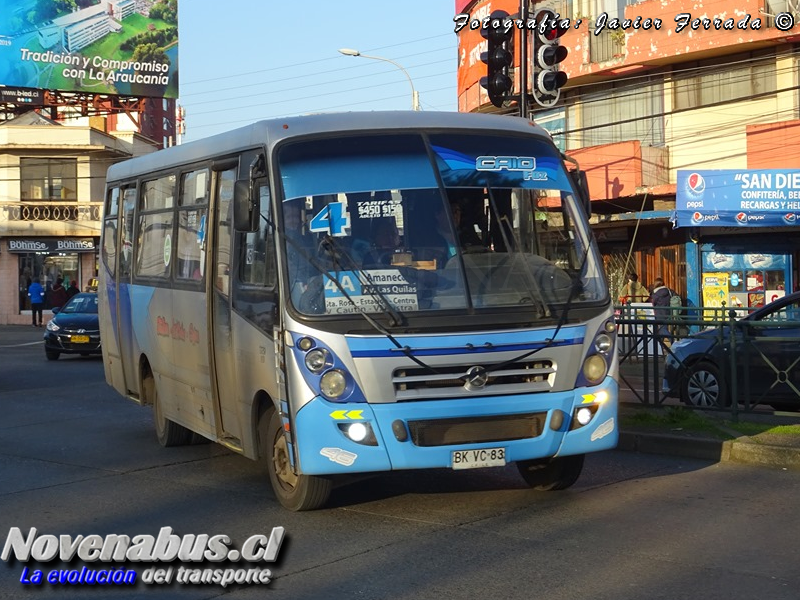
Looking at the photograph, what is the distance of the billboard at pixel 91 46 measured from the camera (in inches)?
1884

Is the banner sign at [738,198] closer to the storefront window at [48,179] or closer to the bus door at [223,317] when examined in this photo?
the bus door at [223,317]

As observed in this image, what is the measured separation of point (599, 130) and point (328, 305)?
22606mm

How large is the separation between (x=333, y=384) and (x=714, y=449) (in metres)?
4.42

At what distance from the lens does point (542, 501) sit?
28.3 feet

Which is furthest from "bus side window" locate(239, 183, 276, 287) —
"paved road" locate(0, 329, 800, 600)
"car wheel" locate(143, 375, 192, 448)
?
"car wheel" locate(143, 375, 192, 448)

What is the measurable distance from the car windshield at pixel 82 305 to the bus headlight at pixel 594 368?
20.1 meters

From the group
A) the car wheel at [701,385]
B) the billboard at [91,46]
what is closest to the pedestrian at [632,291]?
the car wheel at [701,385]

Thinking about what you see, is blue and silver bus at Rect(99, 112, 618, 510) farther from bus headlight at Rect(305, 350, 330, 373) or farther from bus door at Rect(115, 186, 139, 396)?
bus door at Rect(115, 186, 139, 396)

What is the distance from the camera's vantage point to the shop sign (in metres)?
49.2

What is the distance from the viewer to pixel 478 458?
7.73 metres

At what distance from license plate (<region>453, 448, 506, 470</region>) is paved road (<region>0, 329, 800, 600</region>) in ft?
1.40

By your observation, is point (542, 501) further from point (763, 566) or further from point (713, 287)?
point (713, 287)

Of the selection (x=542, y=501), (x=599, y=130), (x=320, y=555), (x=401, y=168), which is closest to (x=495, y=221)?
(x=401, y=168)

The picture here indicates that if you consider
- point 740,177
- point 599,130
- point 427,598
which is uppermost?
point 599,130
